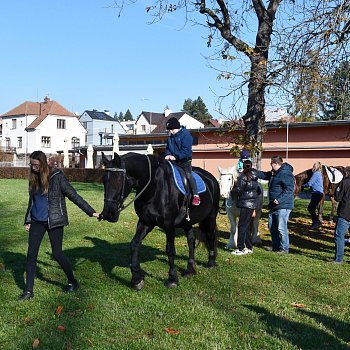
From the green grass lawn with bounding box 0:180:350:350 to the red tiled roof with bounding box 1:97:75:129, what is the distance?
66683mm

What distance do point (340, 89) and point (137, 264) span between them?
7379 millimetres

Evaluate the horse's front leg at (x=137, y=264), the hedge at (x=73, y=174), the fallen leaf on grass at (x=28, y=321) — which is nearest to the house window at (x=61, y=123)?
the hedge at (x=73, y=174)

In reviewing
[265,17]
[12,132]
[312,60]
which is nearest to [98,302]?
[312,60]

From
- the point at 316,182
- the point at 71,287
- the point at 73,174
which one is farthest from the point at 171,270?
the point at 73,174

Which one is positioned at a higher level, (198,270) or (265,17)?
(265,17)

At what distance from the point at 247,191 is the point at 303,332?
4.58 metres

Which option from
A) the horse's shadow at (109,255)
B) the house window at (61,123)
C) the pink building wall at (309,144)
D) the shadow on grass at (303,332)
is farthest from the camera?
the house window at (61,123)

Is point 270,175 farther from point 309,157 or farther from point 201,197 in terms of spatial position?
point 309,157

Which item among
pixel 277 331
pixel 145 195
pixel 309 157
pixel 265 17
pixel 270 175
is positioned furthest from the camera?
pixel 309 157

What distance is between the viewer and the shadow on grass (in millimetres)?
4766

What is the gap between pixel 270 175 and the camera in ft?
35.9

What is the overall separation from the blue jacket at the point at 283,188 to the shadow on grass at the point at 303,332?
13.9ft

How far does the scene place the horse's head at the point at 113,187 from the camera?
19.6 ft

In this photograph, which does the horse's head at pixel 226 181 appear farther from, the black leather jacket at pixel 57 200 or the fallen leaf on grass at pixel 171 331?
the fallen leaf on grass at pixel 171 331
